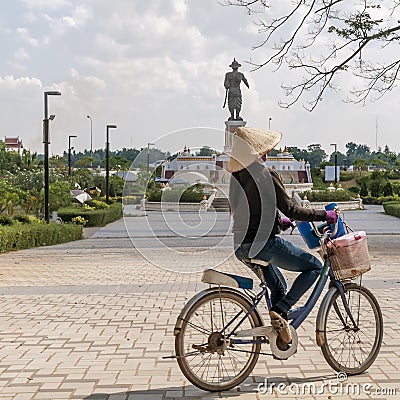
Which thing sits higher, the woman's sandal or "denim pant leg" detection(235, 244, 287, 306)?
"denim pant leg" detection(235, 244, 287, 306)

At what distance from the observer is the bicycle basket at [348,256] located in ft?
14.2

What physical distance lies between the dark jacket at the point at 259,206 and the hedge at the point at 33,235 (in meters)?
12.8

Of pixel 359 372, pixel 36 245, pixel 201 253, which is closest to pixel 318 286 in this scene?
pixel 359 372

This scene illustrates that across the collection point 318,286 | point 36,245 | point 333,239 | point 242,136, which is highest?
point 242,136

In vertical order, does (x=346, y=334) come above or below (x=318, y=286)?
below

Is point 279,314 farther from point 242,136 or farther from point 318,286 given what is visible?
point 242,136

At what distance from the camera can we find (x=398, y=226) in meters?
27.2

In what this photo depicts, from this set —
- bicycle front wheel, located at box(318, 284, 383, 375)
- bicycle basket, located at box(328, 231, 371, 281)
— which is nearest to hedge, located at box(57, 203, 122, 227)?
bicycle front wheel, located at box(318, 284, 383, 375)

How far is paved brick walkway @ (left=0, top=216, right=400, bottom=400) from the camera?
4.32 meters

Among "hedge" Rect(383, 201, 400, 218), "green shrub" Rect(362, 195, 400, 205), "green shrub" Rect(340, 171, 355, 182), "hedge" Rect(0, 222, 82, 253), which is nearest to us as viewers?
"hedge" Rect(0, 222, 82, 253)

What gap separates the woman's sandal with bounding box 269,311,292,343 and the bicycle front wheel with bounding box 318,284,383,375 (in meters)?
0.40

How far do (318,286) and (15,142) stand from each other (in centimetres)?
11986

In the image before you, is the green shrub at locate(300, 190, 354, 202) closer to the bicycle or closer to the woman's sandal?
the bicycle

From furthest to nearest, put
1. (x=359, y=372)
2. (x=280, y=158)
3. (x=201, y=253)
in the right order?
(x=280, y=158) → (x=201, y=253) → (x=359, y=372)
